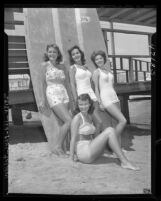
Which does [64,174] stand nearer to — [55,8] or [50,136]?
[50,136]

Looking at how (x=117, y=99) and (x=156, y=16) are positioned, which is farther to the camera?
(x=117, y=99)

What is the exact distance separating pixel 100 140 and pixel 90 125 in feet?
0.69

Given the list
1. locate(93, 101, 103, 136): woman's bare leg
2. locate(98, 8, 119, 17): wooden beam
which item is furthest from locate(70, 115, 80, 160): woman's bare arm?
locate(98, 8, 119, 17): wooden beam

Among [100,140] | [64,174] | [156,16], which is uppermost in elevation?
[156,16]

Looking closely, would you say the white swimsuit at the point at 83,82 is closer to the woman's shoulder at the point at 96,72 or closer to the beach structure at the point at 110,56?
the woman's shoulder at the point at 96,72

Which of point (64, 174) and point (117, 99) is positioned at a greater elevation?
point (117, 99)

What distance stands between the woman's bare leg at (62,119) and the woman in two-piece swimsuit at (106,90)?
1.37 ft

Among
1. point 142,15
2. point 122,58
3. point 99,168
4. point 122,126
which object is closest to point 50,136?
point 99,168

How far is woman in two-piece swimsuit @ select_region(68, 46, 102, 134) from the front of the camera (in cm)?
288

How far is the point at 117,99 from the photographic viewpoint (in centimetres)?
293

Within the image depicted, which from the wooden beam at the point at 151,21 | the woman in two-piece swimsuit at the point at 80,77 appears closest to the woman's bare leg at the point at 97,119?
the woman in two-piece swimsuit at the point at 80,77

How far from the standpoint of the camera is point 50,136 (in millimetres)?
2979

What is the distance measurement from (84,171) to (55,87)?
104 centimetres

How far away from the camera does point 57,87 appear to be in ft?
9.51
